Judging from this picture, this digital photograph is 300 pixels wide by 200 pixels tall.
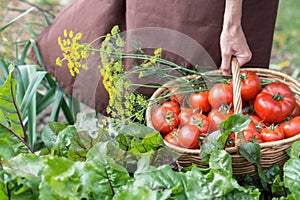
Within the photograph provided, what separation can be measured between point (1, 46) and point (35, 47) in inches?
11.4

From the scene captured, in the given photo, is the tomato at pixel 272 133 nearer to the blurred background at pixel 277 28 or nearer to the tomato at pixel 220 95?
the tomato at pixel 220 95

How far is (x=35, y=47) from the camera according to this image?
2131 millimetres

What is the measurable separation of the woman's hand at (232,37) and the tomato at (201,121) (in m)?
0.18

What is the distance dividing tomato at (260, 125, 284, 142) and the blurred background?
1.28m

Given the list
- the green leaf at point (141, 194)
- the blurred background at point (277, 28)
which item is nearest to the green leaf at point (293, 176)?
the green leaf at point (141, 194)

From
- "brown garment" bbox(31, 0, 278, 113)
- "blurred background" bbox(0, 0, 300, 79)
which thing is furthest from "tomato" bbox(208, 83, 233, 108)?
"blurred background" bbox(0, 0, 300, 79)

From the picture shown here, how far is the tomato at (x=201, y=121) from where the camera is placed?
146 cm

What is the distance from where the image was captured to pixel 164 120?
5.00ft

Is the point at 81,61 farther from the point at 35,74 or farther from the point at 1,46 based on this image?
the point at 1,46

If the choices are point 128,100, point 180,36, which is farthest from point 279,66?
point 128,100

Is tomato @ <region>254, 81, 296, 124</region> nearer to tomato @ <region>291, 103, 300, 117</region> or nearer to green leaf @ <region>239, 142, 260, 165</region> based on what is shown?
tomato @ <region>291, 103, 300, 117</region>

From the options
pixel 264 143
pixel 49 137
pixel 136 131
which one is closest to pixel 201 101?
pixel 264 143

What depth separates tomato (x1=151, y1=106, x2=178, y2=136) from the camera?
1.52 metres

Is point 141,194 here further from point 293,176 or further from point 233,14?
point 233,14
